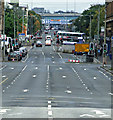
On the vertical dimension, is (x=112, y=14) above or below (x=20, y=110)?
above

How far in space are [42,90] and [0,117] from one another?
15.0 meters

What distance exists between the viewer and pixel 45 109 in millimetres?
20969

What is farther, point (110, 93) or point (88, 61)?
point (88, 61)

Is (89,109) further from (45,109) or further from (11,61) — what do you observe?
(11,61)

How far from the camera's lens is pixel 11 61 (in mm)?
75125

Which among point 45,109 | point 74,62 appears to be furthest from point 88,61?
point 45,109

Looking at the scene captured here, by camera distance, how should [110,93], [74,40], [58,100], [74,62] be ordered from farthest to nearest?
[74,40], [74,62], [110,93], [58,100]

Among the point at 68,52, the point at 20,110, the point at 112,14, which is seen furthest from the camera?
the point at 68,52

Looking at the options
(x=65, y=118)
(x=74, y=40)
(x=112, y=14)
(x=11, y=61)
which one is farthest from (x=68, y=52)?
(x=65, y=118)

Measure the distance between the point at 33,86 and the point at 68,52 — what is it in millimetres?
73185

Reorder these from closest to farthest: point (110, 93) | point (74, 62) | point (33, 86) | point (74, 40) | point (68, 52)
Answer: point (110, 93) < point (33, 86) < point (74, 62) < point (68, 52) < point (74, 40)

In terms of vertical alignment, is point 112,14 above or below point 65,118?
above

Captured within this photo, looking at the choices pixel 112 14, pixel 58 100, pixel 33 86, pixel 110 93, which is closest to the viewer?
pixel 58 100

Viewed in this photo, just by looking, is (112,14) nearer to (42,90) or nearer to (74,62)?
(74,62)
